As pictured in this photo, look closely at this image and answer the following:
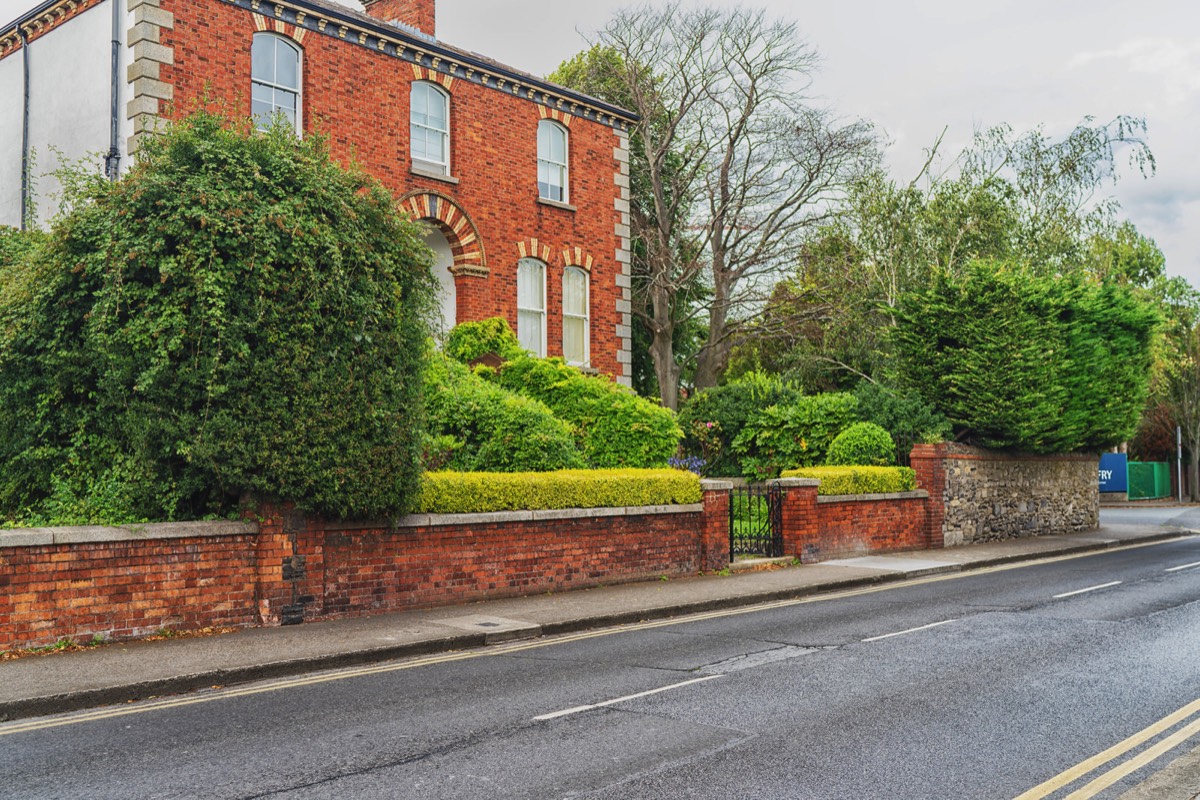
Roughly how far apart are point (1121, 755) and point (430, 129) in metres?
18.5

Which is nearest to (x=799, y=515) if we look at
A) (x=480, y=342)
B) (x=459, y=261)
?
(x=480, y=342)

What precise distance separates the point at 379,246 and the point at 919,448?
47.8 feet

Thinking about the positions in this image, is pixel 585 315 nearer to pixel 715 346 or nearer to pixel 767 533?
pixel 767 533

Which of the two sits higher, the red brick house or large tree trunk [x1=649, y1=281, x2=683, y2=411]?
the red brick house

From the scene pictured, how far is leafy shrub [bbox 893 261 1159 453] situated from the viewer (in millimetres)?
23375

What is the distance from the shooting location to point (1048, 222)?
98.6 ft

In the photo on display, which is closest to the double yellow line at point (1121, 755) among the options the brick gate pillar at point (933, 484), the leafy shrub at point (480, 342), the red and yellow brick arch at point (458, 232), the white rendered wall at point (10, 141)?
the leafy shrub at point (480, 342)

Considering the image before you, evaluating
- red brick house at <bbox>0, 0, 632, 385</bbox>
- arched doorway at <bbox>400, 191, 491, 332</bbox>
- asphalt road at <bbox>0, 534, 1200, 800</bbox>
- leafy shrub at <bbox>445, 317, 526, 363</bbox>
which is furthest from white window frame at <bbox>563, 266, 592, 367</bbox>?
asphalt road at <bbox>0, 534, 1200, 800</bbox>

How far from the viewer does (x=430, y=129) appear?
21.6m

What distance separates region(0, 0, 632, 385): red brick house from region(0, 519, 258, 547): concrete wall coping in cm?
720

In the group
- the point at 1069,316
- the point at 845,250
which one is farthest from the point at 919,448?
the point at 845,250

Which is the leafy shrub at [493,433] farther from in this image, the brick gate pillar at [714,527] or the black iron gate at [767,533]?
the black iron gate at [767,533]

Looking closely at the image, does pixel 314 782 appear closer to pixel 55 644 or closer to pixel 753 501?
pixel 55 644

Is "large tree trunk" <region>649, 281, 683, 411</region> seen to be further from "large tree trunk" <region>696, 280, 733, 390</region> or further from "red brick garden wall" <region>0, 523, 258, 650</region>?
"red brick garden wall" <region>0, 523, 258, 650</region>
